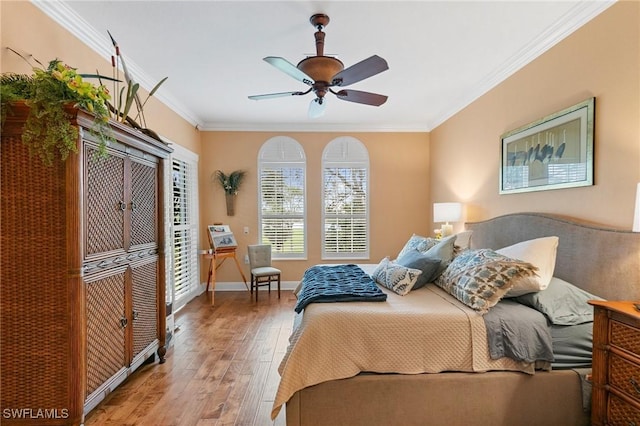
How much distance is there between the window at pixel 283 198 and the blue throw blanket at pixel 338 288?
2505 millimetres

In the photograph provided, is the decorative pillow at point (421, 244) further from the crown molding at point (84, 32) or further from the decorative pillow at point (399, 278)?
the crown molding at point (84, 32)

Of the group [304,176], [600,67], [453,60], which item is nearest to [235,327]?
[304,176]

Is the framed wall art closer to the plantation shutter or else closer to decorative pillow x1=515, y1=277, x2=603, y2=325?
decorative pillow x1=515, y1=277, x2=603, y2=325

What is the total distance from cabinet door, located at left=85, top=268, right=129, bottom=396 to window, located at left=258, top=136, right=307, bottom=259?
3412 millimetres

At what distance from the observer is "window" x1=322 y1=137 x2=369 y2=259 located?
5.82m

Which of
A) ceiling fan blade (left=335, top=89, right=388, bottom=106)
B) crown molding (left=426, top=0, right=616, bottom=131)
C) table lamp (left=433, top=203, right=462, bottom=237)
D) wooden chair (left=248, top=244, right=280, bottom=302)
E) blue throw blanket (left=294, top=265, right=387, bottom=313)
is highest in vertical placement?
crown molding (left=426, top=0, right=616, bottom=131)

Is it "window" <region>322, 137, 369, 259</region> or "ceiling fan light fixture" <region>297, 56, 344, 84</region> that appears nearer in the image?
"ceiling fan light fixture" <region>297, 56, 344, 84</region>

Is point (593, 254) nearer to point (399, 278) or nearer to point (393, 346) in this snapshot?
point (399, 278)

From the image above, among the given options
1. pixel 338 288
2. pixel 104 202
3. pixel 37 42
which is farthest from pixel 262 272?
pixel 37 42

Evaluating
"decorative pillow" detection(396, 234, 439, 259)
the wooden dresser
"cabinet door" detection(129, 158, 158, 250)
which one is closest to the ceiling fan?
"cabinet door" detection(129, 158, 158, 250)

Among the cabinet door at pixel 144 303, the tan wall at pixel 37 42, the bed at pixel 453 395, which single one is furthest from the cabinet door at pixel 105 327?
the tan wall at pixel 37 42

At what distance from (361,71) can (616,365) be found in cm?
237

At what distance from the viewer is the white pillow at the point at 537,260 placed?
2186mm

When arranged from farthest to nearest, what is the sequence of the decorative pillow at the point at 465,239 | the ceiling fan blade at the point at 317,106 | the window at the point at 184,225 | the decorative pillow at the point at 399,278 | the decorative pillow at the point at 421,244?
the window at the point at 184,225 → the decorative pillow at the point at 465,239 → the decorative pillow at the point at 421,244 → the ceiling fan blade at the point at 317,106 → the decorative pillow at the point at 399,278
